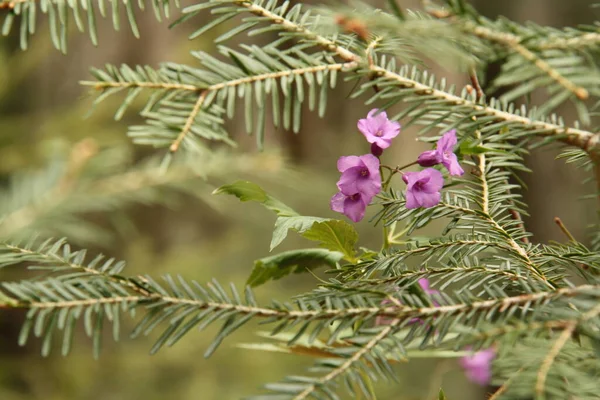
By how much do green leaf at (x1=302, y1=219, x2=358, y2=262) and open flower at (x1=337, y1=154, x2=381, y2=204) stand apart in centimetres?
3

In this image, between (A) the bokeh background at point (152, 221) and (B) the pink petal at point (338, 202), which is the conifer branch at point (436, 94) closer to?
(B) the pink petal at point (338, 202)

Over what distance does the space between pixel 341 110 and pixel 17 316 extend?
1.79m

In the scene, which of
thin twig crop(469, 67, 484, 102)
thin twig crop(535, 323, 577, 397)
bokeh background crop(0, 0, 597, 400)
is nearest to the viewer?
thin twig crop(535, 323, 577, 397)

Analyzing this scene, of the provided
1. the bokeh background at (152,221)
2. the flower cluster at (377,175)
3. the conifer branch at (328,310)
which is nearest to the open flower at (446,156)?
the flower cluster at (377,175)

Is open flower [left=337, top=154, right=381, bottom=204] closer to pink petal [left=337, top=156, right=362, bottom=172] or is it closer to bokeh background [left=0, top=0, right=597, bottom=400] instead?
pink petal [left=337, top=156, right=362, bottom=172]

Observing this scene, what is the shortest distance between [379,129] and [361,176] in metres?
0.05

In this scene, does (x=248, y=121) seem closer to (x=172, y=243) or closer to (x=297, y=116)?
(x=297, y=116)

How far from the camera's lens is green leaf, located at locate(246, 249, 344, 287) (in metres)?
0.38

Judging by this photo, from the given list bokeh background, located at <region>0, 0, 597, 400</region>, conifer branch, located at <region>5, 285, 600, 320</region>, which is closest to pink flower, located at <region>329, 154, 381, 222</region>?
Result: conifer branch, located at <region>5, 285, 600, 320</region>

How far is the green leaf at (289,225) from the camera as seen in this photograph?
1.17 ft

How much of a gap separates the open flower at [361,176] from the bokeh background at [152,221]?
72 cm

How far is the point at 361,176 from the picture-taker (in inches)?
15.3

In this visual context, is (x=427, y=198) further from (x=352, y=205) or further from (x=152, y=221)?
(x=152, y=221)

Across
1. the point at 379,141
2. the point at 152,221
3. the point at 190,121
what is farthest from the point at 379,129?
the point at 152,221
